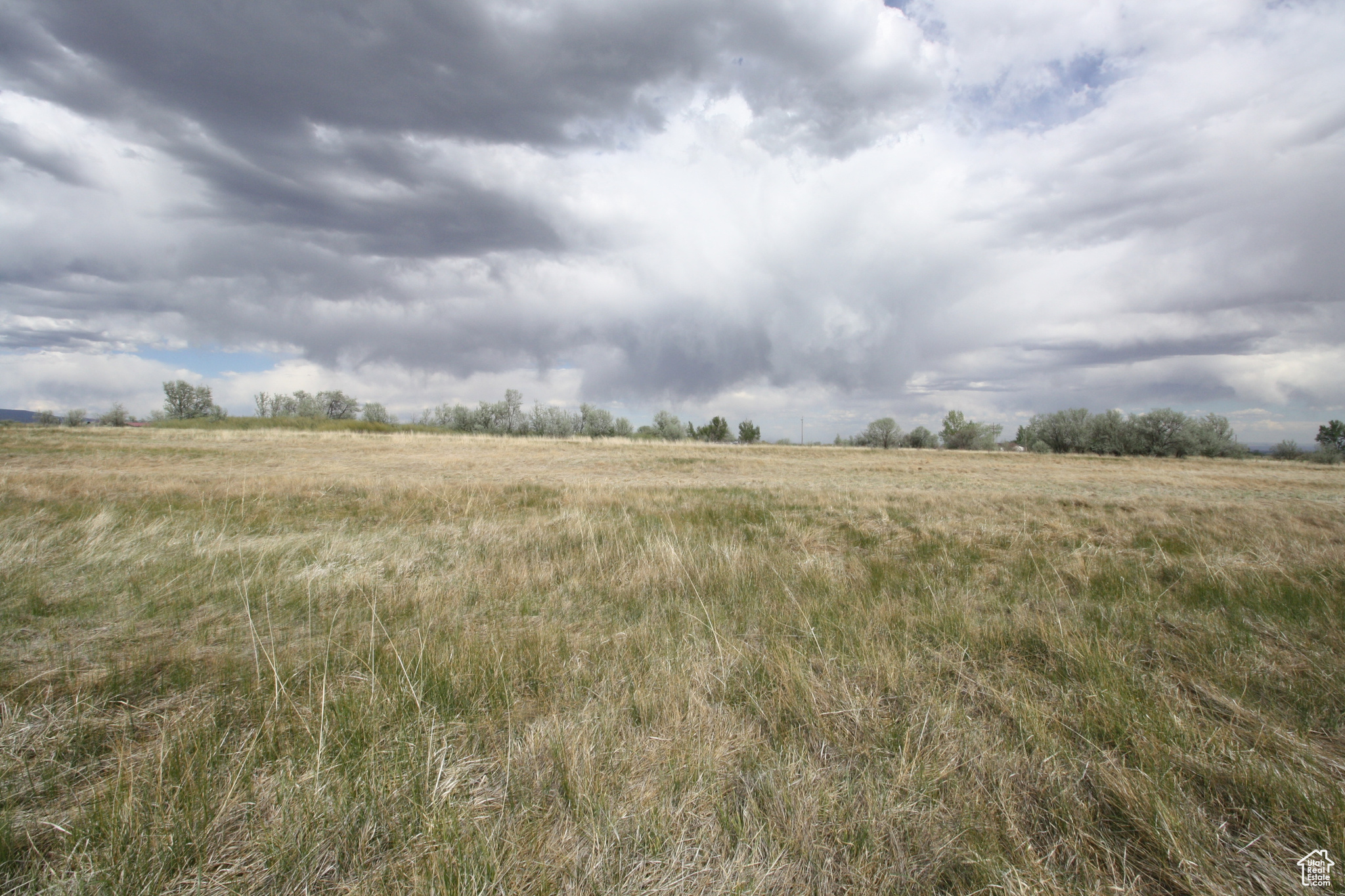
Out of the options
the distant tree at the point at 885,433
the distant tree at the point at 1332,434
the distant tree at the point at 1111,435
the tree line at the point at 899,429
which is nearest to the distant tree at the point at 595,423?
the tree line at the point at 899,429

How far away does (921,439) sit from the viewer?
314 feet

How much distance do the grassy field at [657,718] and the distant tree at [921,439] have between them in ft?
307

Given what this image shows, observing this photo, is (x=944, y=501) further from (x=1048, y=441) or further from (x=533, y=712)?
(x=1048, y=441)

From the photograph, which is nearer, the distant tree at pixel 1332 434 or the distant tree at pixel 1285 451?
the distant tree at pixel 1285 451

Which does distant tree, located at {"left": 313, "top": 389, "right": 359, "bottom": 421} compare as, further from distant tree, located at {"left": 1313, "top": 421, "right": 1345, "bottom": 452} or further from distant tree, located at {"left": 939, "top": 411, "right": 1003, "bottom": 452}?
distant tree, located at {"left": 1313, "top": 421, "right": 1345, "bottom": 452}

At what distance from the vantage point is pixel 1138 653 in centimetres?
432

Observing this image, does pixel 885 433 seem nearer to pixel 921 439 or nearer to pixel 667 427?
pixel 921 439

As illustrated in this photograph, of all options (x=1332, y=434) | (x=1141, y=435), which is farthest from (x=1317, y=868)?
(x=1332, y=434)

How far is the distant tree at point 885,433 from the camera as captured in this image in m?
92.0

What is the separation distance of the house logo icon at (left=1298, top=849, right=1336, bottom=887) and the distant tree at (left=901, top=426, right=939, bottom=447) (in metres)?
100

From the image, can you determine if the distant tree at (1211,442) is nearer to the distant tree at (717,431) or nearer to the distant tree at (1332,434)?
the distant tree at (1332,434)

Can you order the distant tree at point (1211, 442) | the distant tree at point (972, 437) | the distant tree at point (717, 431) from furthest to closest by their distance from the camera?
the distant tree at point (717, 431) < the distant tree at point (972, 437) < the distant tree at point (1211, 442)

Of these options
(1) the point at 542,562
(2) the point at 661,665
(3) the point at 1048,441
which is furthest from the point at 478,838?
(3) the point at 1048,441

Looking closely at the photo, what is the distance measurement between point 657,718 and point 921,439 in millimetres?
103878
